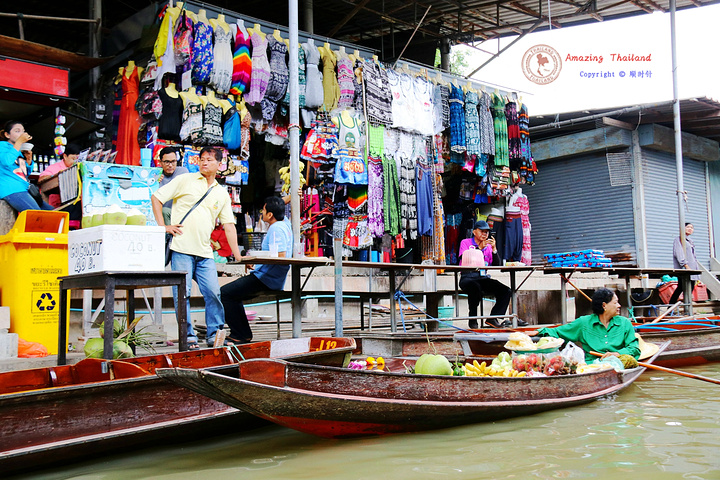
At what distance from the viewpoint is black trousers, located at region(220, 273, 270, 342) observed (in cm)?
648

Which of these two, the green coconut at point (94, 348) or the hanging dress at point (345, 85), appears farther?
the hanging dress at point (345, 85)

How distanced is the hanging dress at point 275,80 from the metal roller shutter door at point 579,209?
8560 mm

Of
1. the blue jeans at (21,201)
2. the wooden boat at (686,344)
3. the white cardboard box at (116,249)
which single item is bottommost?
the wooden boat at (686,344)

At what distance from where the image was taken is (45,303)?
225 inches

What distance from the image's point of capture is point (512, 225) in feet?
41.9

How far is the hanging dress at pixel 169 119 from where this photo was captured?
8531 mm

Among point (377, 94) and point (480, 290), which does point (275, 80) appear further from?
point (480, 290)

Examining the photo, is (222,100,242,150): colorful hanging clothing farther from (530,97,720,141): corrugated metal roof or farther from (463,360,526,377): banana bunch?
(530,97,720,141): corrugated metal roof

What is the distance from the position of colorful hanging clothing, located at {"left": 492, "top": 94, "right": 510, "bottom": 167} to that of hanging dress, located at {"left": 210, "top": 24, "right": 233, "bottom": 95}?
5.37 metres

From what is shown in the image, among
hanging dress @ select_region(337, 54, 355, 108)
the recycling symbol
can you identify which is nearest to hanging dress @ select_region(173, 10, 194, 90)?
hanging dress @ select_region(337, 54, 355, 108)

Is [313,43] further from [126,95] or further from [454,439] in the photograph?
[454,439]

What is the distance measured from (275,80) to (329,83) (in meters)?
1.00

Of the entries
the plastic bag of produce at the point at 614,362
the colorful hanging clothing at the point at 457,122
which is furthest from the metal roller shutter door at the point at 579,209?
the plastic bag of produce at the point at 614,362

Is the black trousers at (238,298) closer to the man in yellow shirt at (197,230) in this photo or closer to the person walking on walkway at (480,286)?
the man in yellow shirt at (197,230)
